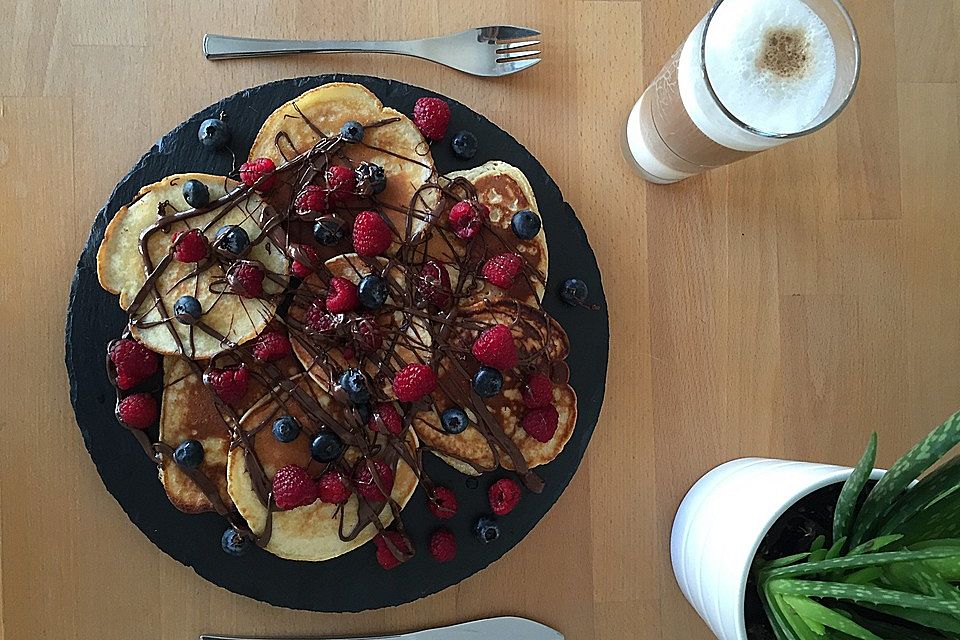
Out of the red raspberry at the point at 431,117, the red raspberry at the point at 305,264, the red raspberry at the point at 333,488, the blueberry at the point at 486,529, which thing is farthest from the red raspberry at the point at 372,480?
the red raspberry at the point at 431,117

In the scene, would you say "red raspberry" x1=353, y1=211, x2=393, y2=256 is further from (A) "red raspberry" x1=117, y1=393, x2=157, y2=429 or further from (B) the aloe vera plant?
(B) the aloe vera plant

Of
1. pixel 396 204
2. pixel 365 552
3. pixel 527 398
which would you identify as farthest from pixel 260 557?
pixel 396 204

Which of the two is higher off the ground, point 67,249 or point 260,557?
point 67,249

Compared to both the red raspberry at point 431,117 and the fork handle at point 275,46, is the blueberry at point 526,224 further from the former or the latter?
the fork handle at point 275,46

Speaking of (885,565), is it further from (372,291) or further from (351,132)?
(351,132)

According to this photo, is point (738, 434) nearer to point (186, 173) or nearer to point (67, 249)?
point (186, 173)
